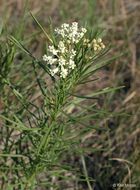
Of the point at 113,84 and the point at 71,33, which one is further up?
the point at 71,33

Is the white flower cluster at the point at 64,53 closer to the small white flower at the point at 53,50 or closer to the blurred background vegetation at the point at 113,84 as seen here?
the small white flower at the point at 53,50

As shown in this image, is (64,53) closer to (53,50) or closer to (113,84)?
(53,50)

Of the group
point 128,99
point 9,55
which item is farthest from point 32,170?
point 128,99

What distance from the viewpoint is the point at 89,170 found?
281cm

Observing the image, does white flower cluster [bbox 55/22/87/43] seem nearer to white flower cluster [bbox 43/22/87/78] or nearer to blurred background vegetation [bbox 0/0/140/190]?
white flower cluster [bbox 43/22/87/78]

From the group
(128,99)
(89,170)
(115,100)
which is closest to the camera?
(89,170)

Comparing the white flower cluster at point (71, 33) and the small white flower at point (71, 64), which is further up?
the white flower cluster at point (71, 33)

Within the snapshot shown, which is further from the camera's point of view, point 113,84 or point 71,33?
point 113,84

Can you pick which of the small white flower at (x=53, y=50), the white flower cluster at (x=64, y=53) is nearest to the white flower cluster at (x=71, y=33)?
the white flower cluster at (x=64, y=53)

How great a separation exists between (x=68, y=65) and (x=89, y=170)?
1920mm

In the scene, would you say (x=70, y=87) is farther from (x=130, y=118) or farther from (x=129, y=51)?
(x=129, y=51)

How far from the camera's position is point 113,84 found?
11.9ft

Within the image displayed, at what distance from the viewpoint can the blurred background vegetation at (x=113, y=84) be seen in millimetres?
2543

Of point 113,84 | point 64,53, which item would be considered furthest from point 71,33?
point 113,84
